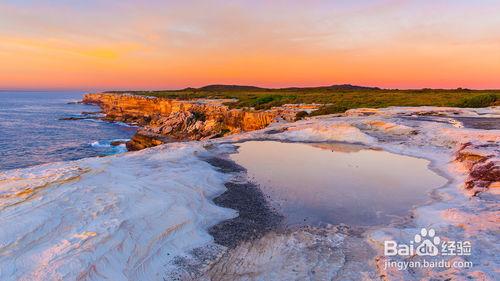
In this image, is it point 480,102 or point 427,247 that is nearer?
point 427,247

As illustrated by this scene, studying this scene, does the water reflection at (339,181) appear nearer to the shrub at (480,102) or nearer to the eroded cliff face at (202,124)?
the eroded cliff face at (202,124)

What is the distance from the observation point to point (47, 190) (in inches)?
326

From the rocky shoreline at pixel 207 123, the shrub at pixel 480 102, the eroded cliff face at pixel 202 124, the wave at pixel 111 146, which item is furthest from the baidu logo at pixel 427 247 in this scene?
the shrub at pixel 480 102

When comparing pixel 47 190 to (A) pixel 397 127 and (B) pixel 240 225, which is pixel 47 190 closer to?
(B) pixel 240 225

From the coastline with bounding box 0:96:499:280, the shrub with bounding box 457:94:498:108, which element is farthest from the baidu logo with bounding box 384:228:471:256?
the shrub with bounding box 457:94:498:108

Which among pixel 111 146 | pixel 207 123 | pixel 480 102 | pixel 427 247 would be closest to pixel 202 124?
pixel 207 123

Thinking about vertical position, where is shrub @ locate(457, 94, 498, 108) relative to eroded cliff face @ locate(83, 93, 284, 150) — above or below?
above

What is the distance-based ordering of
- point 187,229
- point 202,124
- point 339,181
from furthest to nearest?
point 202,124 → point 339,181 → point 187,229

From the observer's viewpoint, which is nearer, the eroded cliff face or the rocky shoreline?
the rocky shoreline

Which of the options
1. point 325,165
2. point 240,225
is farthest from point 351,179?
point 240,225

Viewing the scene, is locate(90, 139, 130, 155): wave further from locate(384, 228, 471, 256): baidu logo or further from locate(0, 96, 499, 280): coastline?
locate(384, 228, 471, 256): baidu logo

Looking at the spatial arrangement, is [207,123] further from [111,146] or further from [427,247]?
A: [427,247]

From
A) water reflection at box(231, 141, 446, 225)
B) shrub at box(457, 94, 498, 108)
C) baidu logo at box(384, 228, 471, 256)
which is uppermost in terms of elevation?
shrub at box(457, 94, 498, 108)

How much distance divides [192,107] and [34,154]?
2247 cm
